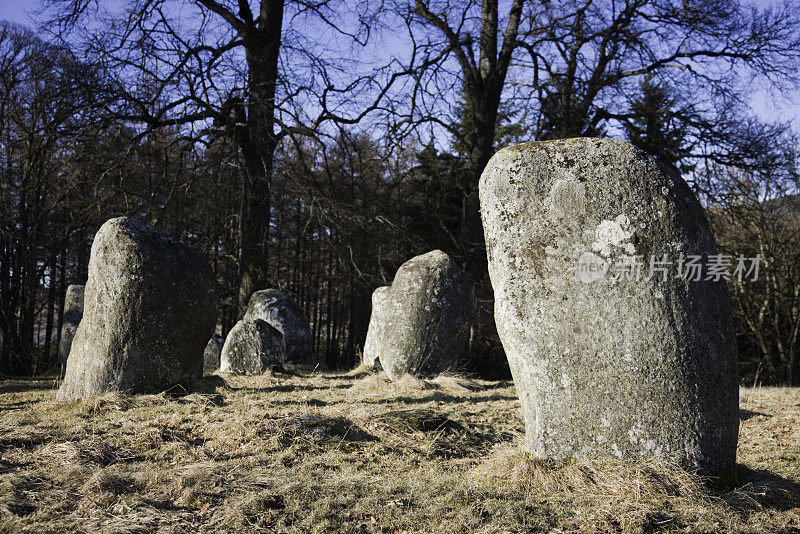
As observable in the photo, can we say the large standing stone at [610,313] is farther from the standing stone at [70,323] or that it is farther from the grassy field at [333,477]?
the standing stone at [70,323]

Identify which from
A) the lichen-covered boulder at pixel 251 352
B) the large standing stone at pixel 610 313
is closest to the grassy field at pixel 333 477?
the large standing stone at pixel 610 313

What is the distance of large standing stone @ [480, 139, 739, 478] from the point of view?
3.64m

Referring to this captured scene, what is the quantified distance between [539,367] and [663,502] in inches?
41.1

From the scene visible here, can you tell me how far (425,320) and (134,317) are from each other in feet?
14.2

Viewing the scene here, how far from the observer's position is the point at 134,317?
6.35 metres

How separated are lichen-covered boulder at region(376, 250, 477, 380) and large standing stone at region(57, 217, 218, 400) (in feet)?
10.9

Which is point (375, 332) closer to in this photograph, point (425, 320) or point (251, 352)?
point (425, 320)

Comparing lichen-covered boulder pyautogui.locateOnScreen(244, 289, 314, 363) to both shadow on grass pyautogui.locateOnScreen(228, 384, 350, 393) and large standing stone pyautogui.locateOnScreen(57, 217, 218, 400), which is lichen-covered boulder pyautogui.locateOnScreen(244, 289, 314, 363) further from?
large standing stone pyautogui.locateOnScreen(57, 217, 218, 400)

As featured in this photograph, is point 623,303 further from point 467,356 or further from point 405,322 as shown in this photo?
point 467,356

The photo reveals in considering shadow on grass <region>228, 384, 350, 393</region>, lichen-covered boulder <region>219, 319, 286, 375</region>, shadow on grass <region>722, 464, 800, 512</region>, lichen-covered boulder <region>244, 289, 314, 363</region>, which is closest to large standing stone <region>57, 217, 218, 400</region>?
shadow on grass <region>228, 384, 350, 393</region>

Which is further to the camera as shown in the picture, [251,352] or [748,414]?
[251,352]

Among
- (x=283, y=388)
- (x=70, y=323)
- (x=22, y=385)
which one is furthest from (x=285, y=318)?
(x=22, y=385)

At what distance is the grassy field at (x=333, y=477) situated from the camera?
10.2 ft

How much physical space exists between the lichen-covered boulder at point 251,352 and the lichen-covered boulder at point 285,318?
152 centimetres
